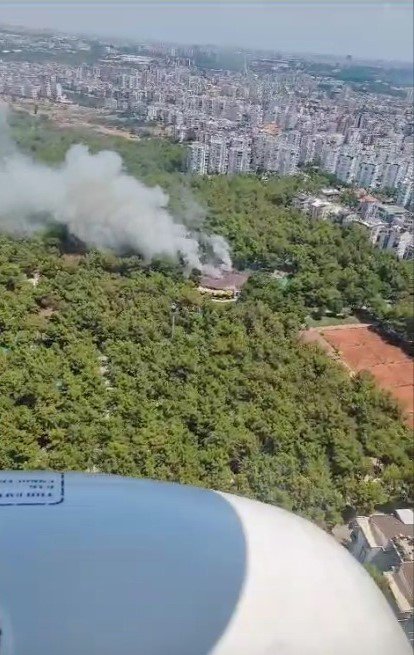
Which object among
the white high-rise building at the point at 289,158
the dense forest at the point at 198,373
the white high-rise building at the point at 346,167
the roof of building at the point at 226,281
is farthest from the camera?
the white high-rise building at the point at 289,158

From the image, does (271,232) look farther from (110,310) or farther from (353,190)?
(110,310)

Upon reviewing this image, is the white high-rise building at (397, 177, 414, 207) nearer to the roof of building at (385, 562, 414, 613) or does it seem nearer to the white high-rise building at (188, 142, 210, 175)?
the white high-rise building at (188, 142, 210, 175)

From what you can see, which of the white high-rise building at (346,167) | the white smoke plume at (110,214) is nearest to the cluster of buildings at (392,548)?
the white smoke plume at (110,214)

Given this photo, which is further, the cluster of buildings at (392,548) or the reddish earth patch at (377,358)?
the reddish earth patch at (377,358)

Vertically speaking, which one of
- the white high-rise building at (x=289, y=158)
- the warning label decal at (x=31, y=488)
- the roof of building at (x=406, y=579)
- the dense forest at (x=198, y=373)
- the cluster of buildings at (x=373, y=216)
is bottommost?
the dense forest at (x=198, y=373)

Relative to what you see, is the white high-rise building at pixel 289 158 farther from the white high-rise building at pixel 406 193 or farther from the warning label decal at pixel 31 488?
the warning label decal at pixel 31 488

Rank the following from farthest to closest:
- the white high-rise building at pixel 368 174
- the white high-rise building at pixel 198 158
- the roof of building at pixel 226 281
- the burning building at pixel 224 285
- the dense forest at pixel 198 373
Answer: the white high-rise building at pixel 198 158 < the white high-rise building at pixel 368 174 < the roof of building at pixel 226 281 < the burning building at pixel 224 285 < the dense forest at pixel 198 373

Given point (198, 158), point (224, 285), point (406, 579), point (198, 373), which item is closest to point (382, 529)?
point (406, 579)
